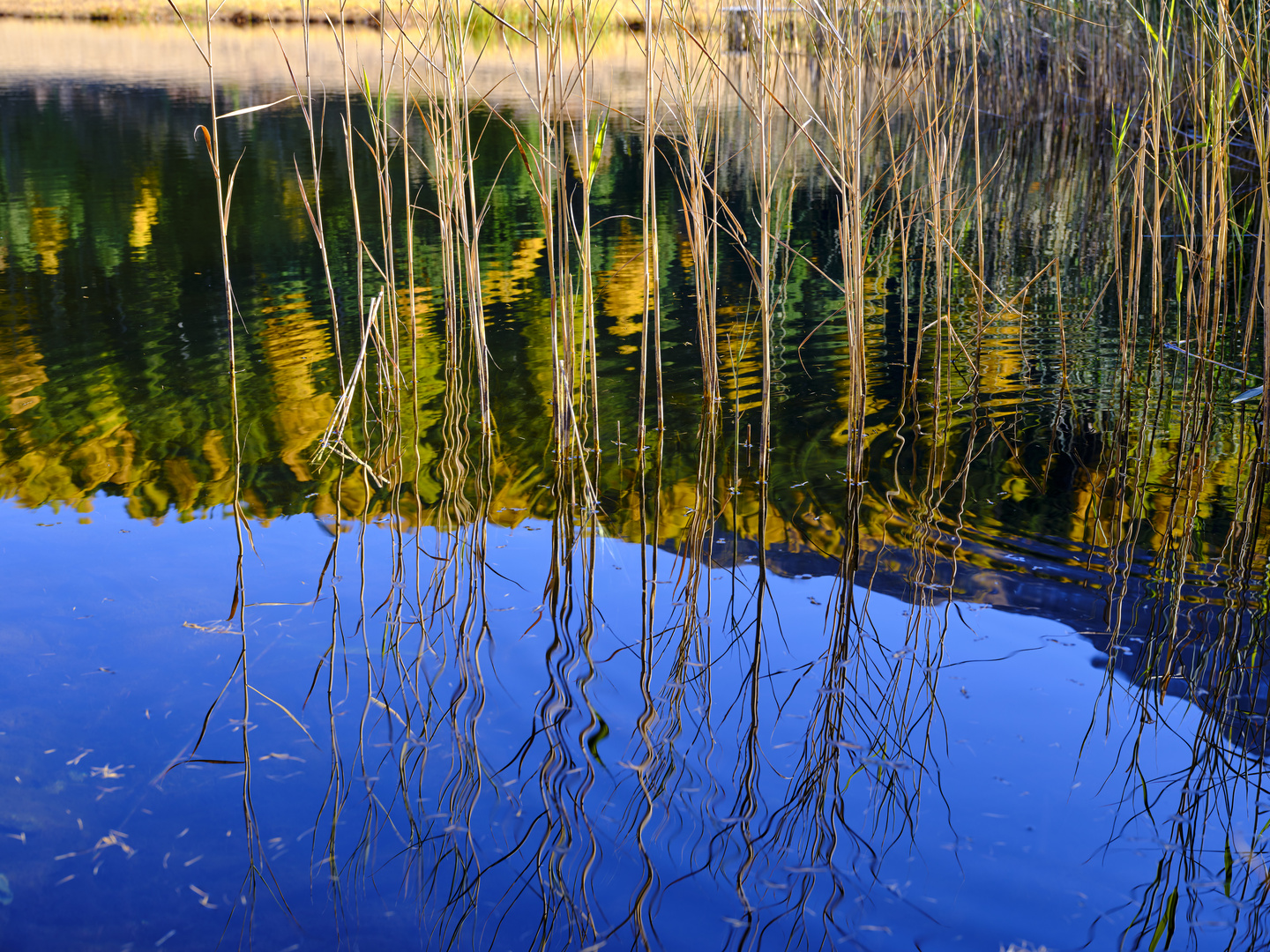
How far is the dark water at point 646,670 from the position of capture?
1.27 metres

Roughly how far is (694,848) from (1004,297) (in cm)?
357

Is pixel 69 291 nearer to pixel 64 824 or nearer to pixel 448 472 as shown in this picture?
pixel 448 472

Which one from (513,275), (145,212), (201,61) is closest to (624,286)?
(513,275)

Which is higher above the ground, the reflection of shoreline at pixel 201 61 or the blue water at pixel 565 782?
the reflection of shoreline at pixel 201 61

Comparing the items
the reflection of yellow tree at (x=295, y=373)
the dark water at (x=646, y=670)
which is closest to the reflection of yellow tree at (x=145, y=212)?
the reflection of yellow tree at (x=295, y=373)

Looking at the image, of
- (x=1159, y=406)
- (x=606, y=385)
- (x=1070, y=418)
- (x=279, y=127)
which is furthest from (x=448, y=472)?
(x=279, y=127)

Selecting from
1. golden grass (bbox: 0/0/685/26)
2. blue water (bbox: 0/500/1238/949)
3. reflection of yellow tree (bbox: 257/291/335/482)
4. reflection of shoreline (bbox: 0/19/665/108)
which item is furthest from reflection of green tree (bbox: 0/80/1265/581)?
golden grass (bbox: 0/0/685/26)

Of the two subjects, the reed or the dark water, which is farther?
the reed

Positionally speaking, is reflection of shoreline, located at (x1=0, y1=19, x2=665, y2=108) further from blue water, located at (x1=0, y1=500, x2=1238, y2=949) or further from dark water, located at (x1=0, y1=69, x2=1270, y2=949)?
blue water, located at (x1=0, y1=500, x2=1238, y2=949)

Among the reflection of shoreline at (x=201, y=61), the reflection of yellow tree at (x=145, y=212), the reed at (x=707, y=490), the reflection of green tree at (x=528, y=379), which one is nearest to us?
the reed at (x=707, y=490)

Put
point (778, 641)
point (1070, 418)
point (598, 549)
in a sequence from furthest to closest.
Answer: point (1070, 418), point (598, 549), point (778, 641)

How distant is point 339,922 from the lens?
1252 mm

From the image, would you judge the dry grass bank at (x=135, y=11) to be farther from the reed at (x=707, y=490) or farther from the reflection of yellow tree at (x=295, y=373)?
the reed at (x=707, y=490)

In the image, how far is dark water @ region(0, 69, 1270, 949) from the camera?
127 centimetres
